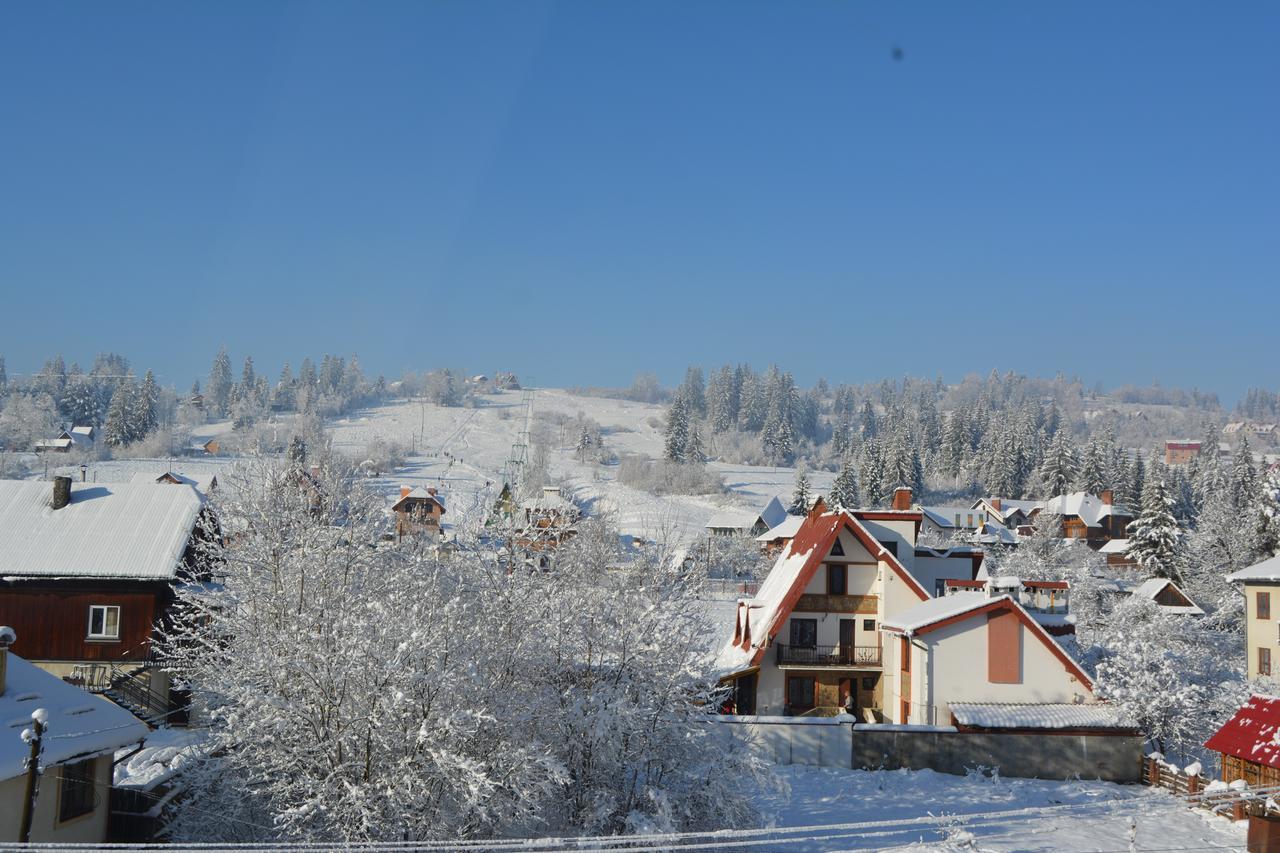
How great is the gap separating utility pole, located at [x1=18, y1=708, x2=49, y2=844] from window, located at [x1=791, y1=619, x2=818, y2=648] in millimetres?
24787

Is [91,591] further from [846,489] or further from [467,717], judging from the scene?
[846,489]

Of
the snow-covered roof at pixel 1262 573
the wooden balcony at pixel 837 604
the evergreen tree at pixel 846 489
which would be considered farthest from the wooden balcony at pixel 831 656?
the evergreen tree at pixel 846 489

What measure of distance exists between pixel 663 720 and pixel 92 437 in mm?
156565

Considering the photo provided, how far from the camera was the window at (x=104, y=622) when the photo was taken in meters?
32.1

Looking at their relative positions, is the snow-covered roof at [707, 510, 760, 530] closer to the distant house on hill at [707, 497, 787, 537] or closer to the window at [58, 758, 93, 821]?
the distant house on hill at [707, 497, 787, 537]

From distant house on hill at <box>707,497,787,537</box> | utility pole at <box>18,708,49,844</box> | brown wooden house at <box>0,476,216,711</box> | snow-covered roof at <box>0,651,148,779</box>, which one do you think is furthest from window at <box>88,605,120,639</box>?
distant house on hill at <box>707,497,787,537</box>

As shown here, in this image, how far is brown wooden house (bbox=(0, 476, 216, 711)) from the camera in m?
31.7

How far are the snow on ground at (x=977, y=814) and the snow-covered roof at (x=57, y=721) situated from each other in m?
11.4

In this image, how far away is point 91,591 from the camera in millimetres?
32219

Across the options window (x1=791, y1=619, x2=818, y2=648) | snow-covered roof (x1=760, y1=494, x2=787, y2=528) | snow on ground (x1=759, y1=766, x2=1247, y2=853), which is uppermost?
snow-covered roof (x1=760, y1=494, x2=787, y2=528)

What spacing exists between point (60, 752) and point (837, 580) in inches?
993

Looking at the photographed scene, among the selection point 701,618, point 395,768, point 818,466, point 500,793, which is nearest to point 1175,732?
point 701,618

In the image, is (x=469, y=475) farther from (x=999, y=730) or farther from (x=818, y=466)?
(x=999, y=730)

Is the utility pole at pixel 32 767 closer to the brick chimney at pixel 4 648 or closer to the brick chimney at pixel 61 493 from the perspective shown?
the brick chimney at pixel 4 648
